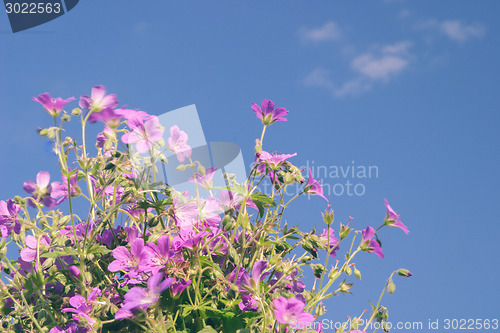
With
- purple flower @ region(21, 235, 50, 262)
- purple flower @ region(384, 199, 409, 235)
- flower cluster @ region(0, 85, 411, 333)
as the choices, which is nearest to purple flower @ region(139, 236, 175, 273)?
flower cluster @ region(0, 85, 411, 333)

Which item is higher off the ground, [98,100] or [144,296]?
[98,100]

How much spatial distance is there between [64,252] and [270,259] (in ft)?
1.82

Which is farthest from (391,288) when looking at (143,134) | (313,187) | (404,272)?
(143,134)

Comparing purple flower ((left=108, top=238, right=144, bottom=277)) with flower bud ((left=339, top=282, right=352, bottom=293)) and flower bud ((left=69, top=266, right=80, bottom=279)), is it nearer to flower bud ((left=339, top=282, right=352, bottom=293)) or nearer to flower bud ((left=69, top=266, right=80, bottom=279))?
flower bud ((left=69, top=266, right=80, bottom=279))

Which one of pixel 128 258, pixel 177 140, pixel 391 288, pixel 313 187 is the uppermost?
pixel 177 140

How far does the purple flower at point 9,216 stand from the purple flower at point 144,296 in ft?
2.01

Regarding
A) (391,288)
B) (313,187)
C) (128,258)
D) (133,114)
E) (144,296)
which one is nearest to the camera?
(144,296)

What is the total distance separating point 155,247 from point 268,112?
1.79 ft

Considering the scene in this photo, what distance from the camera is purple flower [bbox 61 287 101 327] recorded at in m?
1.28

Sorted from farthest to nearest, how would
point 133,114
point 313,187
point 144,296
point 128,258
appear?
point 313,187
point 133,114
point 128,258
point 144,296

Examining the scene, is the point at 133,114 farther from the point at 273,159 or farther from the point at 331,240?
the point at 331,240

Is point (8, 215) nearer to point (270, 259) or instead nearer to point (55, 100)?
point (55, 100)

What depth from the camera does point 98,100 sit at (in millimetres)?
1461

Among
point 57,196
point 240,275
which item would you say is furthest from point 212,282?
point 57,196
